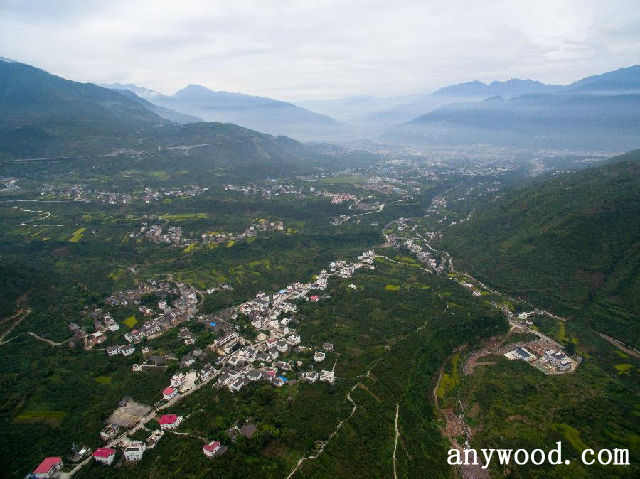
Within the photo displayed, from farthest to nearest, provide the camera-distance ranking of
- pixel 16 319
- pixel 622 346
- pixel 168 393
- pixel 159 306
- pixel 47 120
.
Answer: pixel 47 120 < pixel 159 306 < pixel 16 319 < pixel 622 346 < pixel 168 393

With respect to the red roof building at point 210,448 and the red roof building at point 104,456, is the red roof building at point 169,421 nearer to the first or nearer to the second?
the red roof building at point 104,456

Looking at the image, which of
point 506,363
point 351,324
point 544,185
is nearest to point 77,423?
point 351,324

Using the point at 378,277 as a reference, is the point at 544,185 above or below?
above

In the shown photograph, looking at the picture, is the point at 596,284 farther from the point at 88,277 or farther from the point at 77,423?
the point at 88,277

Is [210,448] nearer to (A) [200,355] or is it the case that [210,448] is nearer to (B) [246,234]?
(A) [200,355]

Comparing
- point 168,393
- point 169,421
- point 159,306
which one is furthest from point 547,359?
point 159,306
